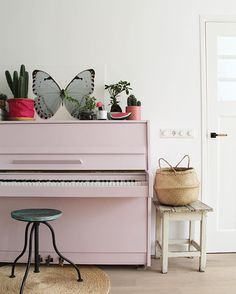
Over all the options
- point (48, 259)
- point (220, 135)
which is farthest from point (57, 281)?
point (220, 135)

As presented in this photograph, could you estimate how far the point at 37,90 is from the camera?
3.03 meters

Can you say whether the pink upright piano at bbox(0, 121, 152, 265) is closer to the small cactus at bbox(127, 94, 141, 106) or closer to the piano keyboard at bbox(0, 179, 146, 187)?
the piano keyboard at bbox(0, 179, 146, 187)

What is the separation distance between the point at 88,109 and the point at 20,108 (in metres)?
0.58

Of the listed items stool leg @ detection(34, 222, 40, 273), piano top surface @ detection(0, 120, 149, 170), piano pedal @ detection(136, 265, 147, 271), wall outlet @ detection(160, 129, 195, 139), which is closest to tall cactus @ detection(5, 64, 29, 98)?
piano top surface @ detection(0, 120, 149, 170)

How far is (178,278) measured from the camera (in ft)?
8.34

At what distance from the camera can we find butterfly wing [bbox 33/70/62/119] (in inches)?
119

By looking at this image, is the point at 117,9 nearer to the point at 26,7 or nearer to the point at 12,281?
the point at 26,7

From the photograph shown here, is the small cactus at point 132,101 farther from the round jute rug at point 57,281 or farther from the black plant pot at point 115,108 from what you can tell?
the round jute rug at point 57,281

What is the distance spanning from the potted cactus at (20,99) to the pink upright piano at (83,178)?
157 mm

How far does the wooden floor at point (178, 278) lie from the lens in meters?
2.34

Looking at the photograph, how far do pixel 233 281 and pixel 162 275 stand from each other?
542mm

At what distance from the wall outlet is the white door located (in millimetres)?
156

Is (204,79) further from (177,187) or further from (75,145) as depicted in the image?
(75,145)

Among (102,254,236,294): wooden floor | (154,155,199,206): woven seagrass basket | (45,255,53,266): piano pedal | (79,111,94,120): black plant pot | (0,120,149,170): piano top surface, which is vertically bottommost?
(102,254,236,294): wooden floor
